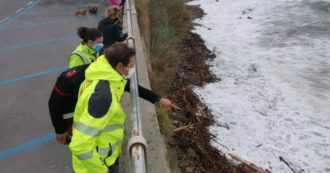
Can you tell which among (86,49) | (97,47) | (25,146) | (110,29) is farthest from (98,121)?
(110,29)

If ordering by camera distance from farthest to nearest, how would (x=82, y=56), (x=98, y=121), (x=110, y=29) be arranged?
1. (x=110, y=29)
2. (x=82, y=56)
3. (x=98, y=121)

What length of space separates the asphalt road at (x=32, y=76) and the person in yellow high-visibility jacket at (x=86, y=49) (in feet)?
4.89

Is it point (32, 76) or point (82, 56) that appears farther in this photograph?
point (32, 76)

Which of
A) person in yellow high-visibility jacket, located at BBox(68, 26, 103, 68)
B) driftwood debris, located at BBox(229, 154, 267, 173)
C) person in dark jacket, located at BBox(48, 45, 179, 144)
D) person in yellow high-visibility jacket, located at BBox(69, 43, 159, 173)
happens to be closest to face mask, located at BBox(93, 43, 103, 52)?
person in yellow high-visibility jacket, located at BBox(68, 26, 103, 68)

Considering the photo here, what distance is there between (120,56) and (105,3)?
1587cm

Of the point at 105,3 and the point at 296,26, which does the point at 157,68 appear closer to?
the point at 105,3

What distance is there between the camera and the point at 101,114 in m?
3.08

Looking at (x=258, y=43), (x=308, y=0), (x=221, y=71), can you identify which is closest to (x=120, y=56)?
(x=221, y=71)

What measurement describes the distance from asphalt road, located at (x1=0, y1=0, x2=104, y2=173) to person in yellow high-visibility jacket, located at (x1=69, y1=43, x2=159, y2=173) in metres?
2.23

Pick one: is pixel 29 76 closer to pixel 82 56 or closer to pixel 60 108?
pixel 82 56

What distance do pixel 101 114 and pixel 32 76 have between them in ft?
22.1

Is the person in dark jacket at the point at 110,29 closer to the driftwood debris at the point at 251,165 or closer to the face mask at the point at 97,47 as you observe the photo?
the face mask at the point at 97,47

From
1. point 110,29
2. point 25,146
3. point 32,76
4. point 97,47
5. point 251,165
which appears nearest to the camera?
point 97,47

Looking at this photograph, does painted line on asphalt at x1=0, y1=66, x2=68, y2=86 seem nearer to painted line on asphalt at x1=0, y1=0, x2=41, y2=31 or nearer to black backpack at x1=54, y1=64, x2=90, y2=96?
black backpack at x1=54, y1=64, x2=90, y2=96
